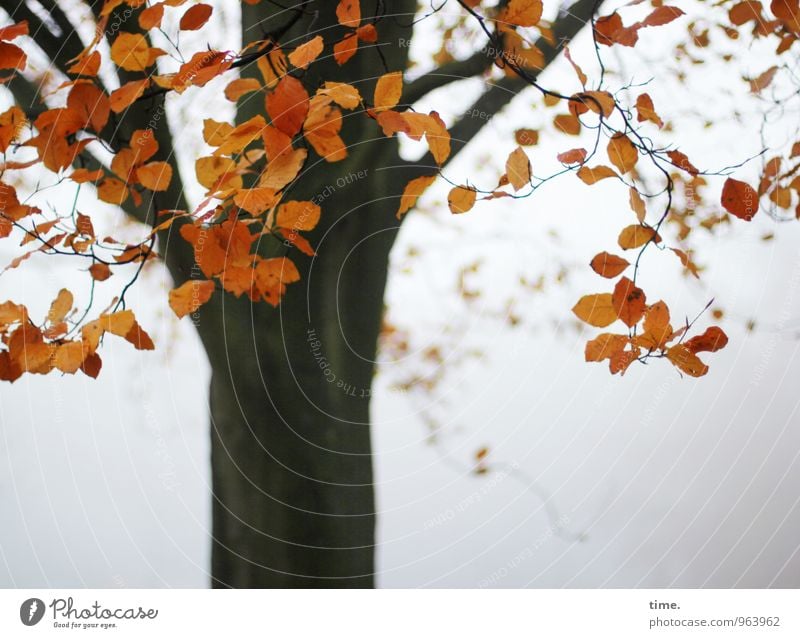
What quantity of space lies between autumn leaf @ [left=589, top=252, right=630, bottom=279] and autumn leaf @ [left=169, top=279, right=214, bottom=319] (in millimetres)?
356

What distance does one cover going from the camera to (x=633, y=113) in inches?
24.6

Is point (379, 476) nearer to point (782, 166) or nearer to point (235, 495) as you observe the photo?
point (235, 495)

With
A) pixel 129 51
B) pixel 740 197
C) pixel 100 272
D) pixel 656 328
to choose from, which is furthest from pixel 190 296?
pixel 740 197

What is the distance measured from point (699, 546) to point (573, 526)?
12 centimetres

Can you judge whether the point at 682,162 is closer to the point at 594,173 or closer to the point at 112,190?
the point at 594,173

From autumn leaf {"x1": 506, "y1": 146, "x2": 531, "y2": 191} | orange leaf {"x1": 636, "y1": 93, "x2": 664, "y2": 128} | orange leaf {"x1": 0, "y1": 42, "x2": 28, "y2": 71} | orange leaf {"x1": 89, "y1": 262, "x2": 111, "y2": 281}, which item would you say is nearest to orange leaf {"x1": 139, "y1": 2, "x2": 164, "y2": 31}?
orange leaf {"x1": 0, "y1": 42, "x2": 28, "y2": 71}

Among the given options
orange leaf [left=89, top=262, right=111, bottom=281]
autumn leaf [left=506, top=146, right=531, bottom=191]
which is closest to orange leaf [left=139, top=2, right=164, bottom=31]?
orange leaf [left=89, top=262, right=111, bottom=281]

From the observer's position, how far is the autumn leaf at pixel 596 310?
615 millimetres

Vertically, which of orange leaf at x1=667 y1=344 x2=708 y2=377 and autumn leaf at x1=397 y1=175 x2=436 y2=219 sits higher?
autumn leaf at x1=397 y1=175 x2=436 y2=219

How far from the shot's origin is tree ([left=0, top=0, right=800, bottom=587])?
582 millimetres

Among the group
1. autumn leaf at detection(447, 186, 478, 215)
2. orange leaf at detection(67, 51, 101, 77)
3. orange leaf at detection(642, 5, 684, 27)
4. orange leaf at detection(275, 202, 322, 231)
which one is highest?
orange leaf at detection(642, 5, 684, 27)

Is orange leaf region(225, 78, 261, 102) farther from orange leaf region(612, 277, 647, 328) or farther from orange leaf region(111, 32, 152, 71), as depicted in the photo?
orange leaf region(612, 277, 647, 328)
